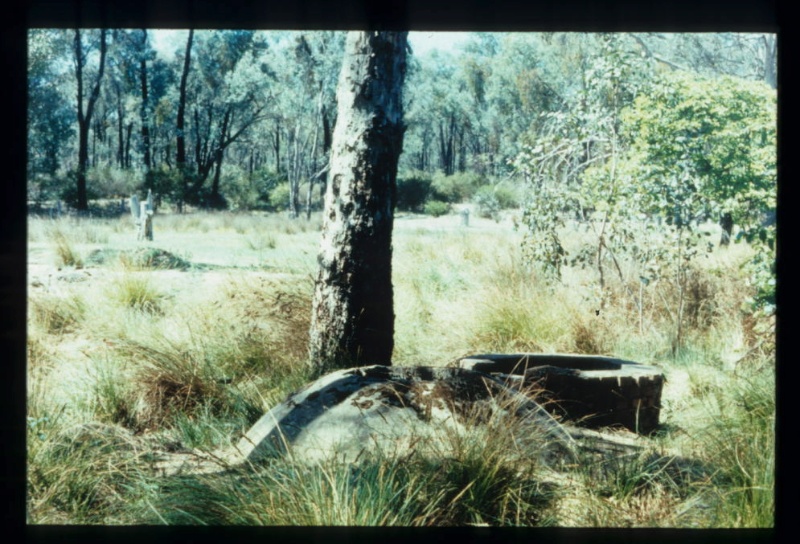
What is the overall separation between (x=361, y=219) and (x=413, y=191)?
7.03 m

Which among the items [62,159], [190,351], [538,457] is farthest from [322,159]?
[538,457]

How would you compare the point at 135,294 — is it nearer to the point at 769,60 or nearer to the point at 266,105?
the point at 266,105

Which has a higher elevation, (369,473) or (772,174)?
(772,174)

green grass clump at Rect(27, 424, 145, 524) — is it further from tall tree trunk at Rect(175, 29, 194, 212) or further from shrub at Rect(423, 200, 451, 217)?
shrub at Rect(423, 200, 451, 217)

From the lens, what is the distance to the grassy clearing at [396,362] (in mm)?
3049

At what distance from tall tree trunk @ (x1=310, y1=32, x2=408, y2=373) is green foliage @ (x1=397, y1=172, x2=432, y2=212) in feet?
21.7

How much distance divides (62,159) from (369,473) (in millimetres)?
7797

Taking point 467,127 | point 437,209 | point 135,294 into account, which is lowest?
point 135,294

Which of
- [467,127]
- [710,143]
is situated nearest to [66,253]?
[710,143]

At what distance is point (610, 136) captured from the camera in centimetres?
691

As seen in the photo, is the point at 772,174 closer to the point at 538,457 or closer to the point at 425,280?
the point at 425,280

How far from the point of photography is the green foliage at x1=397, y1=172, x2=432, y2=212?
11.3m

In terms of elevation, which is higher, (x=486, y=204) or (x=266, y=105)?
(x=266, y=105)

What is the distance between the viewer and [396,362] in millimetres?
5676
